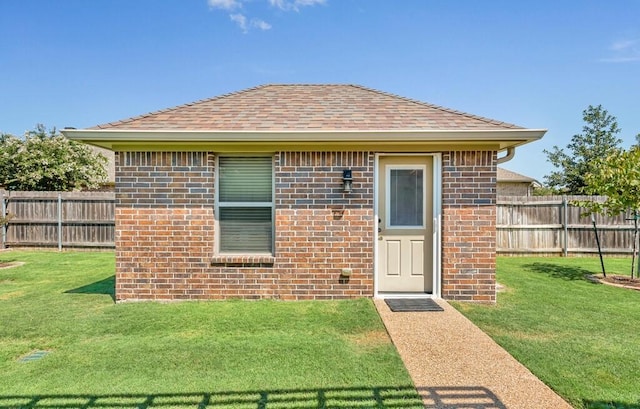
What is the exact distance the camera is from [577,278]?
753 cm

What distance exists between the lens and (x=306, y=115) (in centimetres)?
619

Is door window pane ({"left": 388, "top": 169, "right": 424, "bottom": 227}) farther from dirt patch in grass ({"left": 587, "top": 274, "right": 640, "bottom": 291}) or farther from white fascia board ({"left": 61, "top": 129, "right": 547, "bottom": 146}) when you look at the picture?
dirt patch in grass ({"left": 587, "top": 274, "right": 640, "bottom": 291})

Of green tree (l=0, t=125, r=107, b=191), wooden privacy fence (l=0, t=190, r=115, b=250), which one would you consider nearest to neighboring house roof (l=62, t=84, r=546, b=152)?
wooden privacy fence (l=0, t=190, r=115, b=250)

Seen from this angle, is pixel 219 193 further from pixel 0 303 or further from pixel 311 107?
pixel 0 303

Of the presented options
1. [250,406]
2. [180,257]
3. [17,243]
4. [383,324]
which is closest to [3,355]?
[180,257]

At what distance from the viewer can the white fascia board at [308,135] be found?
5.25 m

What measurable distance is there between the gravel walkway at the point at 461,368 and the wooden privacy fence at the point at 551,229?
280 inches

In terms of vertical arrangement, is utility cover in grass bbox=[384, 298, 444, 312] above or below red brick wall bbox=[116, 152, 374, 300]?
below

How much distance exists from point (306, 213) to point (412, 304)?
2.16 metres

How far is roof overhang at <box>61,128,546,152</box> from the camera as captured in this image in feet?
17.3

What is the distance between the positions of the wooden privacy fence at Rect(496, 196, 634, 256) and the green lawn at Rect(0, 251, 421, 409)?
24.3 feet

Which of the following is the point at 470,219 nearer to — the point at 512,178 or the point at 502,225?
the point at 502,225

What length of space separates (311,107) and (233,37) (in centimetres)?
561

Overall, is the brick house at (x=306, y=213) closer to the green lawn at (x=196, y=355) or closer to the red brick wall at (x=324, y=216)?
the red brick wall at (x=324, y=216)
